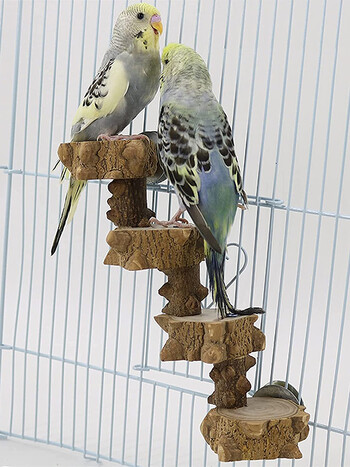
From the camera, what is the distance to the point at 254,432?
4.81 feet

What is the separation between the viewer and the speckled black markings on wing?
1556 millimetres

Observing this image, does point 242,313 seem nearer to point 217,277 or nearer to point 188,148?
point 217,277

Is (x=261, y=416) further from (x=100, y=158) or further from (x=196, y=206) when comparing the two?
(x=100, y=158)

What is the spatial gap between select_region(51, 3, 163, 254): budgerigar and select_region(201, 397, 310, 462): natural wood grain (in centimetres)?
62

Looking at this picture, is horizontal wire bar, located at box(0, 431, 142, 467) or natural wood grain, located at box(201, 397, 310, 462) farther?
horizontal wire bar, located at box(0, 431, 142, 467)

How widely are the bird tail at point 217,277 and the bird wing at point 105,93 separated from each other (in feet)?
1.16

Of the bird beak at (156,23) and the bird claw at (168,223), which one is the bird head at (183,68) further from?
the bird claw at (168,223)

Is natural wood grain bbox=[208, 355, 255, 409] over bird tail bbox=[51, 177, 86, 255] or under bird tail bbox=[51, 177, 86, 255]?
under

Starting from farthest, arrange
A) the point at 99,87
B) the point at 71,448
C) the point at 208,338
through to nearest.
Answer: the point at 71,448 → the point at 99,87 → the point at 208,338

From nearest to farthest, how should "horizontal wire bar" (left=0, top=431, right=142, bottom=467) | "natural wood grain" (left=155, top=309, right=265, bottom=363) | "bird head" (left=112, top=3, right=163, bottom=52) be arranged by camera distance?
"natural wood grain" (left=155, top=309, right=265, bottom=363) < "bird head" (left=112, top=3, right=163, bottom=52) < "horizontal wire bar" (left=0, top=431, right=142, bottom=467)

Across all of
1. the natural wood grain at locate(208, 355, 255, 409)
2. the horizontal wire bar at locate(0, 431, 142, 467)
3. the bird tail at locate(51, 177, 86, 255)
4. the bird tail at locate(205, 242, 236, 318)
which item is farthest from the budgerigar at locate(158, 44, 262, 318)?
the horizontal wire bar at locate(0, 431, 142, 467)

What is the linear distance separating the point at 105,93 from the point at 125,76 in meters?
0.05

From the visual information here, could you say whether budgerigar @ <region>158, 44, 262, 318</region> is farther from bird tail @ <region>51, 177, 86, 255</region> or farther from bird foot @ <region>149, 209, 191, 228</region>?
bird tail @ <region>51, 177, 86, 255</region>

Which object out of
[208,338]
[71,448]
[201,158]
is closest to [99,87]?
[201,158]
